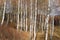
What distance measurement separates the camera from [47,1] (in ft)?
10.3

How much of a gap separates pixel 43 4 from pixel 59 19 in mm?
262

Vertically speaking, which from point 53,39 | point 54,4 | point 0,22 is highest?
point 54,4

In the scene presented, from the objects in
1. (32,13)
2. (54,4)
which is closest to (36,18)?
(32,13)

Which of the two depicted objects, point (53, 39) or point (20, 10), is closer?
point (53, 39)

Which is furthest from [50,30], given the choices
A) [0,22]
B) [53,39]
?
[0,22]

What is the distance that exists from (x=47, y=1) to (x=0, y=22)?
616mm

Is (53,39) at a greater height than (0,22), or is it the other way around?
(0,22)

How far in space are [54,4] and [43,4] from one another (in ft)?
0.44

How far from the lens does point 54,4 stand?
122 inches

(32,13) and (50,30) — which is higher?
(32,13)

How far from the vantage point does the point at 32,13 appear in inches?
123

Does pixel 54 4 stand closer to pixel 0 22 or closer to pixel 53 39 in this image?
pixel 53 39

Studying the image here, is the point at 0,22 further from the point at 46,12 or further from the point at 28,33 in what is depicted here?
the point at 46,12

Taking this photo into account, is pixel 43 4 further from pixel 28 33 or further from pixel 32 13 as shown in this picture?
pixel 28 33
